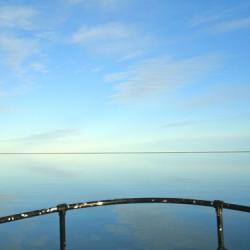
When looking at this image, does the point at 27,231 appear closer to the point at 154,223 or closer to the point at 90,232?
the point at 90,232

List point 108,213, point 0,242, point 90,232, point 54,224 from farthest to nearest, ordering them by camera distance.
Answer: point 108,213 → point 54,224 → point 90,232 → point 0,242

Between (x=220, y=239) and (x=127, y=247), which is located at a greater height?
(x=220, y=239)

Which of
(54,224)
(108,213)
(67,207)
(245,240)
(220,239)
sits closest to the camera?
(67,207)

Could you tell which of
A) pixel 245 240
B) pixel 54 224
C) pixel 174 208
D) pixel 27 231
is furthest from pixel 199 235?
pixel 174 208

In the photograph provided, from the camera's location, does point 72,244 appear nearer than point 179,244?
Yes

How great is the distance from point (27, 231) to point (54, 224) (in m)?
9.89

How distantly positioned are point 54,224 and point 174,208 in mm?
56587

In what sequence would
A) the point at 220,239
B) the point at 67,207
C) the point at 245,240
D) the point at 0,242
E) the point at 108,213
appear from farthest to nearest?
the point at 108,213, the point at 0,242, the point at 245,240, the point at 220,239, the point at 67,207

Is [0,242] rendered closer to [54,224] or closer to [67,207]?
[54,224]

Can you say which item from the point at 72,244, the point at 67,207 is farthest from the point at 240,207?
the point at 72,244

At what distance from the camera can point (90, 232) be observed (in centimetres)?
8456

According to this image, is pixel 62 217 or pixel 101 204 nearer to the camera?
pixel 62 217

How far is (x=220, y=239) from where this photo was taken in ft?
9.56

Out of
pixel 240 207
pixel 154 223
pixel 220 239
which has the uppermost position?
pixel 240 207
